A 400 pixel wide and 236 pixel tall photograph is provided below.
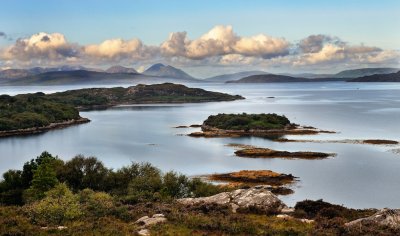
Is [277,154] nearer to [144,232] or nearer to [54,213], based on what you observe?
[54,213]

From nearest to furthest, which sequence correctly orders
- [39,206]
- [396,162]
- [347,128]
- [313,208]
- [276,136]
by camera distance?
[39,206], [313,208], [396,162], [276,136], [347,128]

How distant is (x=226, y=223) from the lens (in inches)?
1042

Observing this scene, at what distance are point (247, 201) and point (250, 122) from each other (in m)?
133

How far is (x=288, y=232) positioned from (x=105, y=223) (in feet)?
35.3

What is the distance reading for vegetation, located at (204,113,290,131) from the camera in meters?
164

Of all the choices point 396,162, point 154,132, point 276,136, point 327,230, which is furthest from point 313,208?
point 154,132

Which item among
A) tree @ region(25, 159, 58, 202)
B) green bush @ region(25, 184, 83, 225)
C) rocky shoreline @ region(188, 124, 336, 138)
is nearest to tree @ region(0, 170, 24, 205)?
tree @ region(25, 159, 58, 202)

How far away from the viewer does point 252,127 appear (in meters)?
164

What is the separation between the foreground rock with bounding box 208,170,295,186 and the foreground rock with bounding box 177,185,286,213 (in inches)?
1687

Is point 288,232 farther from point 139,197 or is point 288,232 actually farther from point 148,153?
point 148,153

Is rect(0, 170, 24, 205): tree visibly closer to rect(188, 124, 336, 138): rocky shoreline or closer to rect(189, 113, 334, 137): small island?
rect(188, 124, 336, 138): rocky shoreline

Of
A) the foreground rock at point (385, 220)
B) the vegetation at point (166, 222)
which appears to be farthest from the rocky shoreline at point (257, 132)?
the foreground rock at point (385, 220)

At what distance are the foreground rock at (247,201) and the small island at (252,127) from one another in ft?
385

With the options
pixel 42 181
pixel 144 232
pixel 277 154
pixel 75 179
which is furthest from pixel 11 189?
pixel 277 154
